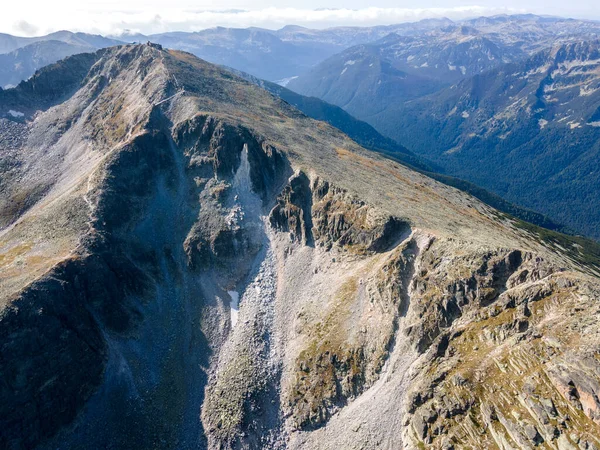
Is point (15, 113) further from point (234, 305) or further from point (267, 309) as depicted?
point (267, 309)

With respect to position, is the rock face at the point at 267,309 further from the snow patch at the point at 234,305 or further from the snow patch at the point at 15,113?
the snow patch at the point at 15,113

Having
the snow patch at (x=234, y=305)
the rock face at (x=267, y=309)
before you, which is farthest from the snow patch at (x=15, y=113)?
the snow patch at (x=234, y=305)

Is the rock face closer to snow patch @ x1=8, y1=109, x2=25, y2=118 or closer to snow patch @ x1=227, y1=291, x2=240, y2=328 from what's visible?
snow patch @ x1=227, y1=291, x2=240, y2=328

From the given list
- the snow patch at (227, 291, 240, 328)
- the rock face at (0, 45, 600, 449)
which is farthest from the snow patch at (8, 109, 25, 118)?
the snow patch at (227, 291, 240, 328)

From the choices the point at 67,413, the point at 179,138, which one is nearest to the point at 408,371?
the point at 67,413

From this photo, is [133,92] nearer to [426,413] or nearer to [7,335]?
[7,335]
